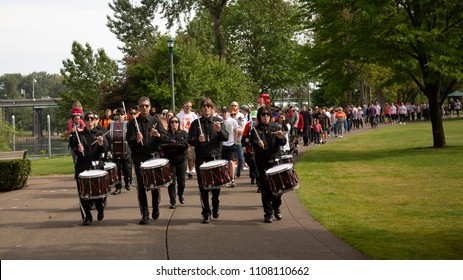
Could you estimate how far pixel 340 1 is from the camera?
82.3ft

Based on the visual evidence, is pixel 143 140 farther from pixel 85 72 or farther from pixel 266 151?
pixel 85 72

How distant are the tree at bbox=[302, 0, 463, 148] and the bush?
12.5 meters

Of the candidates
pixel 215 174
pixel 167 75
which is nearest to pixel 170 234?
pixel 215 174

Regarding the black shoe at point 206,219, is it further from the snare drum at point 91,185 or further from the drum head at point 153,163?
the snare drum at point 91,185

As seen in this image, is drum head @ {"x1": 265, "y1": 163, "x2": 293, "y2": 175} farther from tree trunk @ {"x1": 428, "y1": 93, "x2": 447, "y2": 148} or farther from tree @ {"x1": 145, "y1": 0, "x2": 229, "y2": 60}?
tree @ {"x1": 145, "y1": 0, "x2": 229, "y2": 60}

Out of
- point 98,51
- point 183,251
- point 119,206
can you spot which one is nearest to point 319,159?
point 119,206

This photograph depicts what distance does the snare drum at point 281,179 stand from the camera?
36.5 ft

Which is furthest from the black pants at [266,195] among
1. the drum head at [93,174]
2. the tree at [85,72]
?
the tree at [85,72]

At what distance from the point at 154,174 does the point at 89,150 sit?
145 cm

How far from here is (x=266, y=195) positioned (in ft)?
37.9

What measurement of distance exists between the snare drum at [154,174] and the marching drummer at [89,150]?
1104mm

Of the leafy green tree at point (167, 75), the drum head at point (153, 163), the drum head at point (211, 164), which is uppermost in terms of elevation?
the leafy green tree at point (167, 75)

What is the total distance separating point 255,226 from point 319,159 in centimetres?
1458

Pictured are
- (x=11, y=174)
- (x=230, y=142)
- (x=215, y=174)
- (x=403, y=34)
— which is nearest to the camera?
(x=215, y=174)
